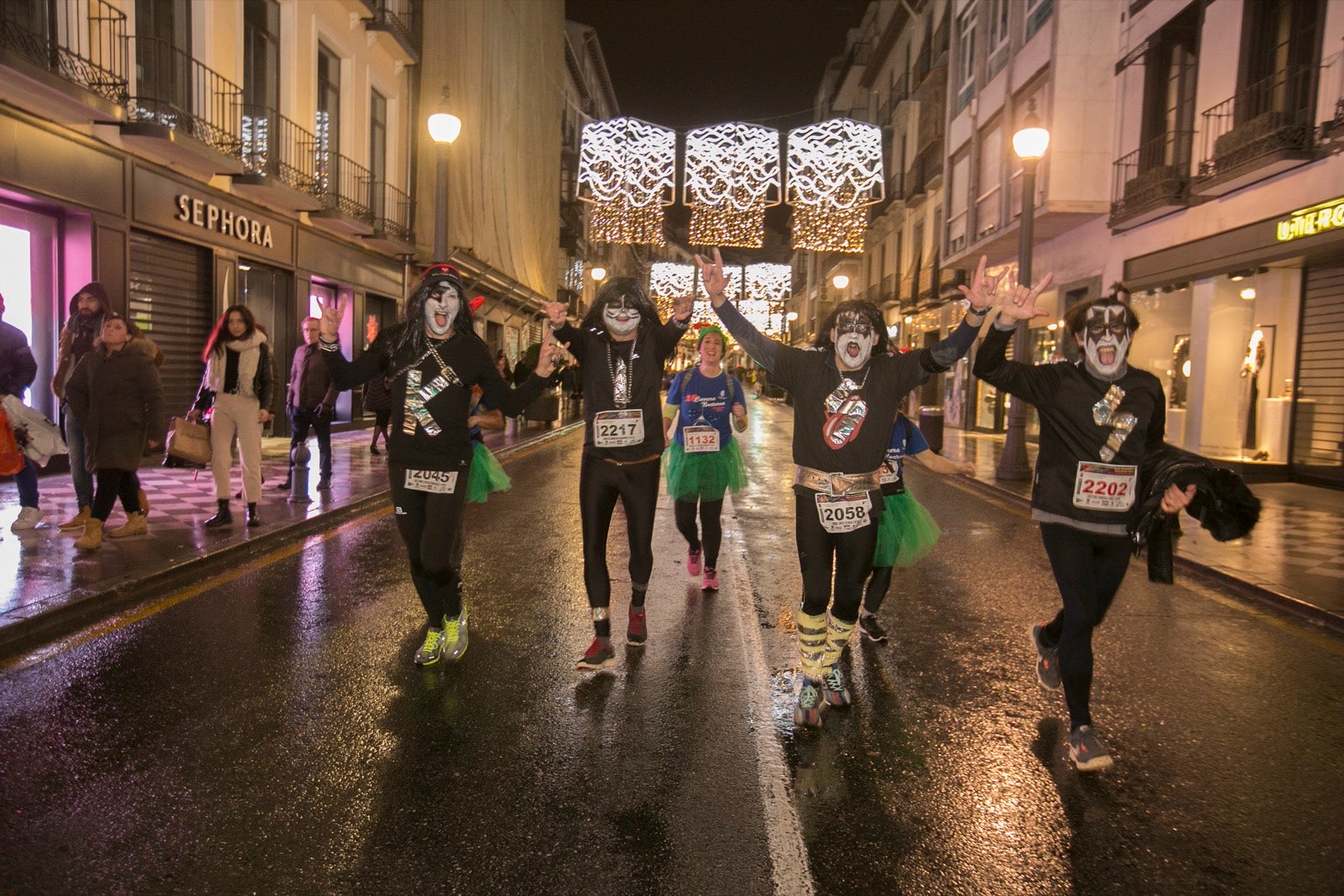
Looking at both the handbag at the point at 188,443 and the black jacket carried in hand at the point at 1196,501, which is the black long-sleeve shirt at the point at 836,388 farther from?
the handbag at the point at 188,443

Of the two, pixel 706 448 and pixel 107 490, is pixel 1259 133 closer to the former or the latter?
pixel 706 448

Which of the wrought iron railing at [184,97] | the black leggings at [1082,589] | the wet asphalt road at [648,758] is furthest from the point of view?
the wrought iron railing at [184,97]

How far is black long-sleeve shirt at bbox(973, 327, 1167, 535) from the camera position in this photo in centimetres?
394

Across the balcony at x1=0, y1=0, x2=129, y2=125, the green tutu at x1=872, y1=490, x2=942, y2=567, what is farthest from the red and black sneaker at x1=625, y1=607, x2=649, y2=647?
the balcony at x1=0, y1=0, x2=129, y2=125

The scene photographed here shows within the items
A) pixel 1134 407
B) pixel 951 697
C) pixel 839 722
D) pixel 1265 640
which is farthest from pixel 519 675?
pixel 1265 640

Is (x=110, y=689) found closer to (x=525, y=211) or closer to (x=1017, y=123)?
(x=1017, y=123)

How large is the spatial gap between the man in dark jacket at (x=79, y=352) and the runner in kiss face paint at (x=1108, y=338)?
7.52 m

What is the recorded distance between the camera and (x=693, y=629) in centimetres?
581

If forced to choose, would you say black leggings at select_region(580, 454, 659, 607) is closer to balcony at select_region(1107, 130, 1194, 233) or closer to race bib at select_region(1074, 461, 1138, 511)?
race bib at select_region(1074, 461, 1138, 511)

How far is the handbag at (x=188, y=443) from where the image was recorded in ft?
26.3

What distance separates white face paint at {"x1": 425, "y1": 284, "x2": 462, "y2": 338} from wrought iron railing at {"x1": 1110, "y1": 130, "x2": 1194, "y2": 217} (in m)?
14.4

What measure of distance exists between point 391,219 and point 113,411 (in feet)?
54.1

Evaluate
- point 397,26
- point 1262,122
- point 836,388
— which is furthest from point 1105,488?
point 397,26

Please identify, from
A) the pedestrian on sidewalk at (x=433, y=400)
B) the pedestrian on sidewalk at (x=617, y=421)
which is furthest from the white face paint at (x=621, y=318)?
the pedestrian on sidewalk at (x=433, y=400)
